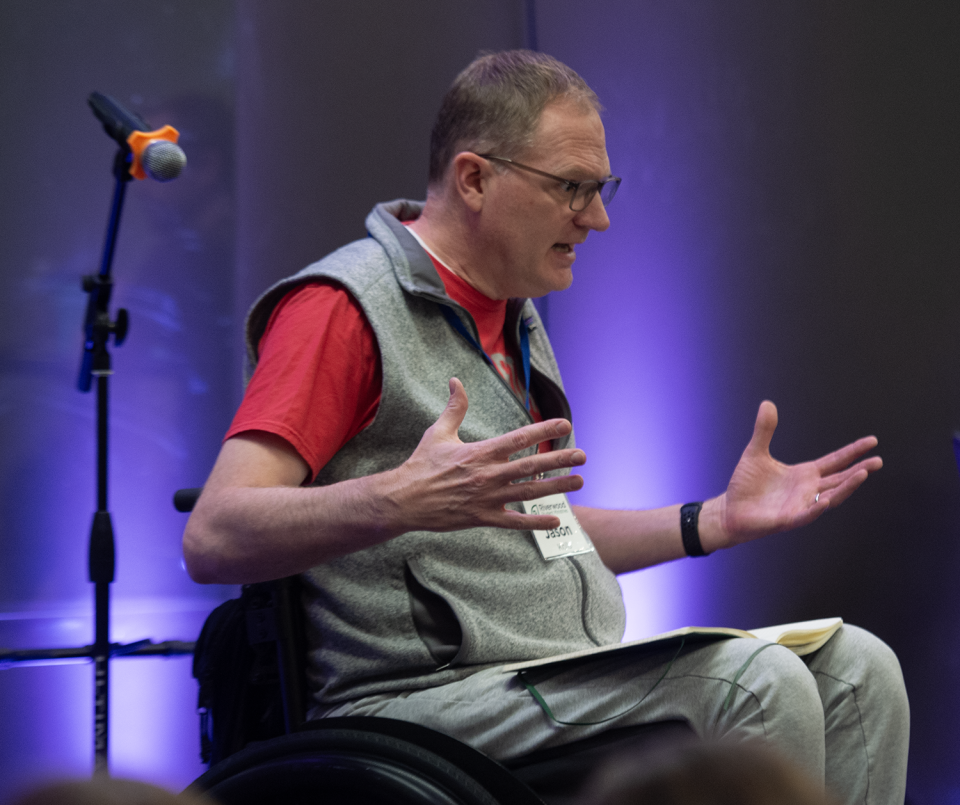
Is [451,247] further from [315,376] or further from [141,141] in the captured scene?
[141,141]

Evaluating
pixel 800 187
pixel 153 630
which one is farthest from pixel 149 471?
pixel 800 187

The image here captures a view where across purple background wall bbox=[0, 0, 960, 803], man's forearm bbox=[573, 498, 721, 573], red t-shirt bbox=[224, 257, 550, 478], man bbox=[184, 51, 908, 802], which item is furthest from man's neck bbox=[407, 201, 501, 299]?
purple background wall bbox=[0, 0, 960, 803]

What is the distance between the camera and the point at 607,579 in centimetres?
153

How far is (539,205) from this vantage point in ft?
5.09

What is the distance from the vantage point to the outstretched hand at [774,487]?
1497mm

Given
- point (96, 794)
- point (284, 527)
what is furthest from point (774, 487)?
point (96, 794)

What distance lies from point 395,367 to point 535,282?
0.36 m

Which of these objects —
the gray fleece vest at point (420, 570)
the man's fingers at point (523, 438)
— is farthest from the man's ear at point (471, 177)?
the man's fingers at point (523, 438)

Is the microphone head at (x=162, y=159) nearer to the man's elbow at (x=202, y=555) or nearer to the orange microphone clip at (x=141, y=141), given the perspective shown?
the orange microphone clip at (x=141, y=141)

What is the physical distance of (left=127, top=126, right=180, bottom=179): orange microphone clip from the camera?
1751 mm

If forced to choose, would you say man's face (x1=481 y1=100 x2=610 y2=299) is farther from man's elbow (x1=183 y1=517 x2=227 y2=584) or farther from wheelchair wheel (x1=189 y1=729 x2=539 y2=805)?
wheelchair wheel (x1=189 y1=729 x2=539 y2=805)

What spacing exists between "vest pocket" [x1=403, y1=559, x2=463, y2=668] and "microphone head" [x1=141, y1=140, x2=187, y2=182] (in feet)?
2.95

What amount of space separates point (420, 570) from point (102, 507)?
2.86ft

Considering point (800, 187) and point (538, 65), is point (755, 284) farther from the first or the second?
point (538, 65)
